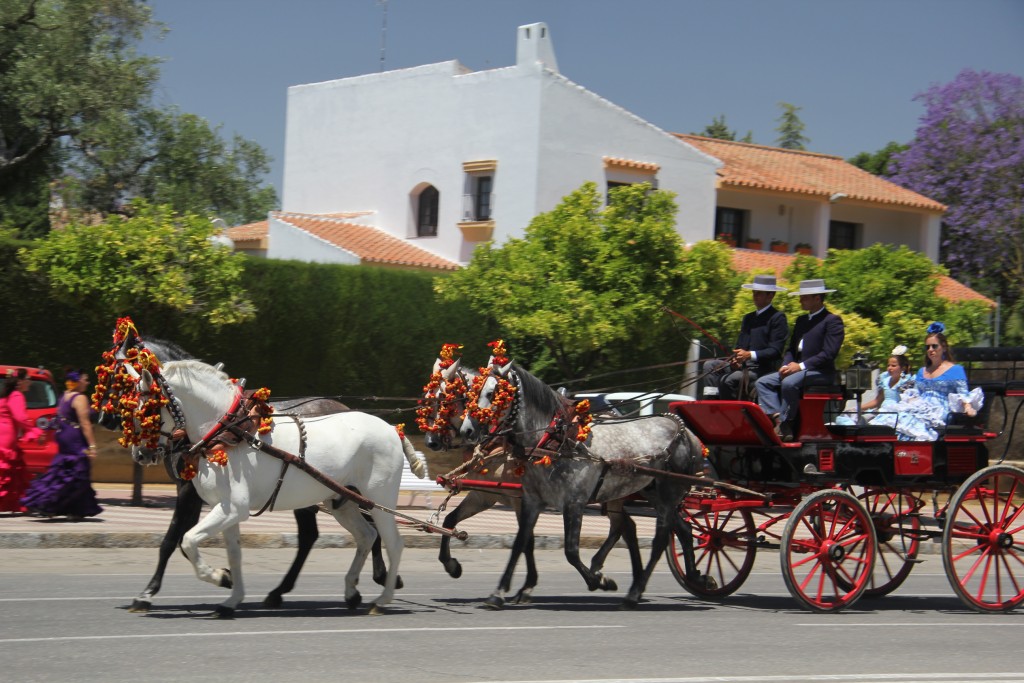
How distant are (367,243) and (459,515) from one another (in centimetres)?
2126

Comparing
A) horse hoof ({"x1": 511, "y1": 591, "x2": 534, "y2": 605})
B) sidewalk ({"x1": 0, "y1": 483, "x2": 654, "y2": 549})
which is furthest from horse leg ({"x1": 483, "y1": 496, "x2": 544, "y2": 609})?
sidewalk ({"x1": 0, "y1": 483, "x2": 654, "y2": 549})

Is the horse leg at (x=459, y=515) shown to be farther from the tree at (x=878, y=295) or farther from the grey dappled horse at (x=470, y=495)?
the tree at (x=878, y=295)

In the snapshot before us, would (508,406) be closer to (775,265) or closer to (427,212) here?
(427,212)

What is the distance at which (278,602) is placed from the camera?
402 inches

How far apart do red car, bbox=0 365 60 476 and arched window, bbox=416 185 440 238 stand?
16.3 m

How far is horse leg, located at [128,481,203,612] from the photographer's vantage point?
31.2ft

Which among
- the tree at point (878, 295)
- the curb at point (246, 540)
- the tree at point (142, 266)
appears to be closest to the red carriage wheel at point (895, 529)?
the curb at point (246, 540)

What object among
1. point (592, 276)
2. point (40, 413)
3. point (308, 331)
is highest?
point (592, 276)

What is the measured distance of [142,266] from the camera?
698 inches

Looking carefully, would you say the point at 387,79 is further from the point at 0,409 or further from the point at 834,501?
the point at 834,501

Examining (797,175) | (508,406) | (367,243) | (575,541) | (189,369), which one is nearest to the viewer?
(189,369)

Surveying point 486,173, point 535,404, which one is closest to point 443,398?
point 535,404

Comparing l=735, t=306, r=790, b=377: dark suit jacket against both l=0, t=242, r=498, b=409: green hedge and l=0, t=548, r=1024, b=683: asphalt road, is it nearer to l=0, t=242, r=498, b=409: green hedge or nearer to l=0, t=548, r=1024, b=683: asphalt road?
l=0, t=548, r=1024, b=683: asphalt road

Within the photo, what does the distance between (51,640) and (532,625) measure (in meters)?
3.44
